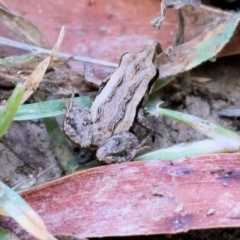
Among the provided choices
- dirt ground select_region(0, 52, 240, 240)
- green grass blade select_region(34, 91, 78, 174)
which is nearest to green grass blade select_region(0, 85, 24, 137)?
dirt ground select_region(0, 52, 240, 240)

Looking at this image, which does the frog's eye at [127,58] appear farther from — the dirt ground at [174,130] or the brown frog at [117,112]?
the dirt ground at [174,130]

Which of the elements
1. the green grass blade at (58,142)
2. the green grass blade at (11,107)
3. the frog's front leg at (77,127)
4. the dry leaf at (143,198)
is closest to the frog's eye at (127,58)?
the frog's front leg at (77,127)

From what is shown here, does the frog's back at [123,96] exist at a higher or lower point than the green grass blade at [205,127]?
higher

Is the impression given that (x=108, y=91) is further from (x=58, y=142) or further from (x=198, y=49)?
(x=198, y=49)

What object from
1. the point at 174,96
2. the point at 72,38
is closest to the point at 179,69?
the point at 174,96

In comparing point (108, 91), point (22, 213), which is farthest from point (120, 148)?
point (22, 213)

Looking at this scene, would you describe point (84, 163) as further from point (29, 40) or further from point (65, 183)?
point (29, 40)

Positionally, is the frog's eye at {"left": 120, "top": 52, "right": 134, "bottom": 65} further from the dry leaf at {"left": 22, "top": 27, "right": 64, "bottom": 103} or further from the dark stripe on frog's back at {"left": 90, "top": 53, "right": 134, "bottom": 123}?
the dry leaf at {"left": 22, "top": 27, "right": 64, "bottom": 103}
